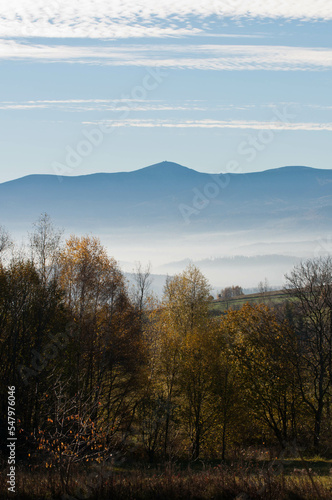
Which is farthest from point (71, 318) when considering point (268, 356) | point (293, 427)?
point (293, 427)

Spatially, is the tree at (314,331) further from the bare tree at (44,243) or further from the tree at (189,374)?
the bare tree at (44,243)

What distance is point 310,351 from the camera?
36719 mm

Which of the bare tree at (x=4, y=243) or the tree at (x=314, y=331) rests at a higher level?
the bare tree at (x=4, y=243)

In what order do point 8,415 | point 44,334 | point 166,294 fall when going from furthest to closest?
point 166,294
point 44,334
point 8,415

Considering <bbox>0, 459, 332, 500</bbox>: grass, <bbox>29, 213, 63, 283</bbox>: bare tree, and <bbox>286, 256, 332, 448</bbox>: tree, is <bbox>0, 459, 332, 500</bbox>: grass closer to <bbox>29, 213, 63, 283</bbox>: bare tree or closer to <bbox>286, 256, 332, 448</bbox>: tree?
<bbox>286, 256, 332, 448</bbox>: tree

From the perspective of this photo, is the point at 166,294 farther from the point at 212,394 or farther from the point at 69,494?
the point at 69,494

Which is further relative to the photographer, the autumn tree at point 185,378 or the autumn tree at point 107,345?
the autumn tree at point 185,378

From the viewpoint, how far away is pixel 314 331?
3588 cm

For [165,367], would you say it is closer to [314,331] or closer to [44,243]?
[314,331]

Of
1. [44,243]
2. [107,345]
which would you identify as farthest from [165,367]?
[44,243]

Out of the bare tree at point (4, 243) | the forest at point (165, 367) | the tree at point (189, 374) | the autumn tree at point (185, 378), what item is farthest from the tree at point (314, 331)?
the bare tree at point (4, 243)

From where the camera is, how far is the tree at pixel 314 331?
35156mm

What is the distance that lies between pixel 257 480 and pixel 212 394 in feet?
65.4

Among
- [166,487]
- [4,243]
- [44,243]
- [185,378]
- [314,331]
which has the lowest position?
[166,487]
